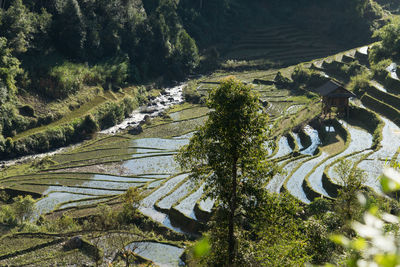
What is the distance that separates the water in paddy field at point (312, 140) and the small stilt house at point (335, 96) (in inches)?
89.3

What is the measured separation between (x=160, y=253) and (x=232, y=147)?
11.0m

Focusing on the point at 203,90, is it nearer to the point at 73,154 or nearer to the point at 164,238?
the point at 73,154

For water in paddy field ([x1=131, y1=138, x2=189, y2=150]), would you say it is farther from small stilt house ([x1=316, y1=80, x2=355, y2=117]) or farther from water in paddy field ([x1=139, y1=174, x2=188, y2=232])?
small stilt house ([x1=316, y1=80, x2=355, y2=117])

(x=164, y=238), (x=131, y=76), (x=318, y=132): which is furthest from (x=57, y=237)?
(x=131, y=76)

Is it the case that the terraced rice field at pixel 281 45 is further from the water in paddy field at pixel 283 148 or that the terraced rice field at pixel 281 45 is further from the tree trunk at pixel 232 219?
the tree trunk at pixel 232 219

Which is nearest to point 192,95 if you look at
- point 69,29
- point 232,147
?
point 69,29

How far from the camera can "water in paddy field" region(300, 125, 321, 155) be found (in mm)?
33062

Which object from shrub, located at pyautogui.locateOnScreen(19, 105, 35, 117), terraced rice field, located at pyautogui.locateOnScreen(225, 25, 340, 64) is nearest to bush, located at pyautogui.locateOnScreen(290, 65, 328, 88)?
terraced rice field, located at pyautogui.locateOnScreen(225, 25, 340, 64)

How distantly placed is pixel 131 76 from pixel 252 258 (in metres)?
47.4

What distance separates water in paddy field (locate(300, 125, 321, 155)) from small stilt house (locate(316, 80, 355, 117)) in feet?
7.44

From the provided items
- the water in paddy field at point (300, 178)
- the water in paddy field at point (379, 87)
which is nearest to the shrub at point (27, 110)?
the water in paddy field at point (300, 178)

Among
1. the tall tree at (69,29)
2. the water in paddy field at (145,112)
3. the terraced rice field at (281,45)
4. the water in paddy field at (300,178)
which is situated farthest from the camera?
the terraced rice field at (281,45)

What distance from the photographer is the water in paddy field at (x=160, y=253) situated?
2112 cm

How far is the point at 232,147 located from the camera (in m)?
13.0
